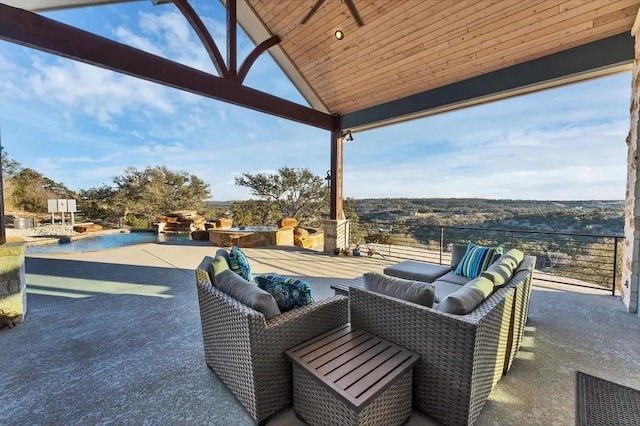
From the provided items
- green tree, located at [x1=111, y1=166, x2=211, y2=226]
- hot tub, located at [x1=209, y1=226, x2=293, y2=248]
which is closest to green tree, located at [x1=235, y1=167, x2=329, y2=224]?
green tree, located at [x1=111, y1=166, x2=211, y2=226]

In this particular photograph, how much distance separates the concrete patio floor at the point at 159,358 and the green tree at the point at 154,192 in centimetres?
902

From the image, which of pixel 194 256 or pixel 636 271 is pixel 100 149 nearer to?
pixel 194 256

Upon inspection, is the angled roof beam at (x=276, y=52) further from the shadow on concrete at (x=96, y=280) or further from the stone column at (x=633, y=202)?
A: the stone column at (x=633, y=202)

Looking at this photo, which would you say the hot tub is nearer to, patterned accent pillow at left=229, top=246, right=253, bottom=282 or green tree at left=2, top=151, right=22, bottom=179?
patterned accent pillow at left=229, top=246, right=253, bottom=282

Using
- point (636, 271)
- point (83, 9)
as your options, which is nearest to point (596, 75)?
point (636, 271)

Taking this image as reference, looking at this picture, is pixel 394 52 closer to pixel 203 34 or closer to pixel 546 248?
pixel 203 34

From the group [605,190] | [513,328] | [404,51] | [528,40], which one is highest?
[404,51]

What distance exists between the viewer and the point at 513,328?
6.29ft

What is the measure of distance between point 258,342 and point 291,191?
10.4m

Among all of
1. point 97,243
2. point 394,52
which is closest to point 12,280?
point 394,52

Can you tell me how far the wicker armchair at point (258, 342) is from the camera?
148cm

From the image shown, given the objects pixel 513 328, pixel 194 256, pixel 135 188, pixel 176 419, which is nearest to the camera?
pixel 176 419

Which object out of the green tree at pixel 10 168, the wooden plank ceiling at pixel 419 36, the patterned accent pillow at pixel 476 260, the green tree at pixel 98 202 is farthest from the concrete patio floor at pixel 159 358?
the green tree at pixel 10 168

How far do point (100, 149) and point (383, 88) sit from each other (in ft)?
40.1
